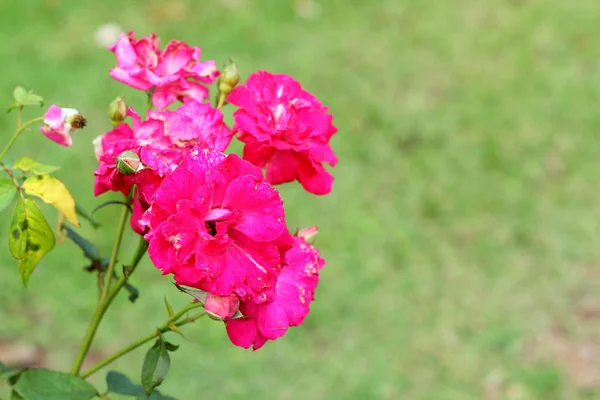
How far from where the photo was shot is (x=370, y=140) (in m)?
2.96

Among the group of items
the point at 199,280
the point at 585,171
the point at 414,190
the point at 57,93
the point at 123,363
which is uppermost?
the point at 199,280

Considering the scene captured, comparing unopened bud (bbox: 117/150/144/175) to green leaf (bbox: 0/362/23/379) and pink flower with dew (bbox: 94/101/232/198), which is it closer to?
pink flower with dew (bbox: 94/101/232/198)

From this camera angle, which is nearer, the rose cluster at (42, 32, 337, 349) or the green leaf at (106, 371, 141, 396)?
the rose cluster at (42, 32, 337, 349)

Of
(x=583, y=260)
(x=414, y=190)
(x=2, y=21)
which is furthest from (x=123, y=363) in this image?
(x=2, y=21)

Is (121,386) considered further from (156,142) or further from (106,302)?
(156,142)

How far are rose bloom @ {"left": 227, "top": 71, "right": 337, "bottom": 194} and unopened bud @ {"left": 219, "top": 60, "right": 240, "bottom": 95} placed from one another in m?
0.01

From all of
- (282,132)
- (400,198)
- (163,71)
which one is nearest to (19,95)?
(163,71)

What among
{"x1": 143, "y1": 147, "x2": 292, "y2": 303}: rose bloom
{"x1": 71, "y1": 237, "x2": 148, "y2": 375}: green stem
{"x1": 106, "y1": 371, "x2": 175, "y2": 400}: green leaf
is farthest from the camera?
{"x1": 106, "y1": 371, "x2": 175, "y2": 400}: green leaf

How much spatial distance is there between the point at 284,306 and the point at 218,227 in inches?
3.7

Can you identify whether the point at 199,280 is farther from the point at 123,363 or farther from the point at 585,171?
the point at 585,171

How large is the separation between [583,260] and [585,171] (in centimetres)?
46

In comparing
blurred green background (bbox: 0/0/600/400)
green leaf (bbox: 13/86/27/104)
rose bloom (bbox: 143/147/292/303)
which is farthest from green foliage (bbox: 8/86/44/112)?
blurred green background (bbox: 0/0/600/400)

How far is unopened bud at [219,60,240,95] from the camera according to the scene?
2.64 ft

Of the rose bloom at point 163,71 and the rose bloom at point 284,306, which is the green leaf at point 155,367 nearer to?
the rose bloom at point 284,306
